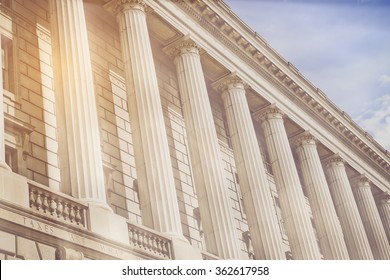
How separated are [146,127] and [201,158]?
115 inches

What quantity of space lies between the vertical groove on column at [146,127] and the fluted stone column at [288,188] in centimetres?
773

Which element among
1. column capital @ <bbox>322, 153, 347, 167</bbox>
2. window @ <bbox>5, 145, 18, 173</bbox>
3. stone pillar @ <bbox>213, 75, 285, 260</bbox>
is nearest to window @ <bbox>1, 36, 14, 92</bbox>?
window @ <bbox>5, 145, 18, 173</bbox>

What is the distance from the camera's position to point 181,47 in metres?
25.5

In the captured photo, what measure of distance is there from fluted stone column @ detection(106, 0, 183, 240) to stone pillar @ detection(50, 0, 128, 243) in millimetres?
2067

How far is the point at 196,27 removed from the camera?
26.2 m

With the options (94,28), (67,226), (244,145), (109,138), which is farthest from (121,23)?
(67,226)

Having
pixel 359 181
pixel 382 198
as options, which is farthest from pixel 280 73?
pixel 382 198

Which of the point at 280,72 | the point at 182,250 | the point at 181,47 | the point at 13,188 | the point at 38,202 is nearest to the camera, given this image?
the point at 13,188

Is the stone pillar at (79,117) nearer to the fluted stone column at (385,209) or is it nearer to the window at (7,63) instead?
the window at (7,63)

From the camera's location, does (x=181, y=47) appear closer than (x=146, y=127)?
No

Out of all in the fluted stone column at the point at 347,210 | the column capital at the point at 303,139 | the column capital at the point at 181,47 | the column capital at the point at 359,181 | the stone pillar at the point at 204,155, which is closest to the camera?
the stone pillar at the point at 204,155

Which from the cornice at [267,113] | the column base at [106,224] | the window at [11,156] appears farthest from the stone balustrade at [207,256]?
the cornice at [267,113]

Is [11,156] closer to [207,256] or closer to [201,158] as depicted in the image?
[207,256]

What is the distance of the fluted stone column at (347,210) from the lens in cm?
3091
